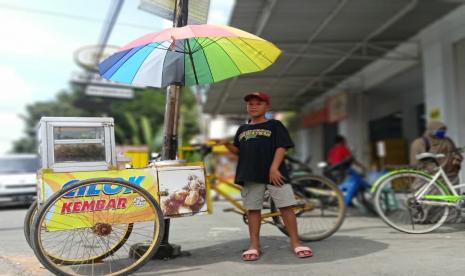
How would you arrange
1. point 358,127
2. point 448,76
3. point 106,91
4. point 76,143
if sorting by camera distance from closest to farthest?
point 76,143, point 448,76, point 358,127, point 106,91

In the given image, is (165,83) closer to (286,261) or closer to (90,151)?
(90,151)

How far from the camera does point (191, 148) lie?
6629 millimetres

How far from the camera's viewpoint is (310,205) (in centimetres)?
625

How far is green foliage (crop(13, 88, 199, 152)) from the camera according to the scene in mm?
30188

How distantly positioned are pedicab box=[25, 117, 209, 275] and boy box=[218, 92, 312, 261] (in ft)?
1.49

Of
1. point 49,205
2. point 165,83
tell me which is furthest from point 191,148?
point 49,205

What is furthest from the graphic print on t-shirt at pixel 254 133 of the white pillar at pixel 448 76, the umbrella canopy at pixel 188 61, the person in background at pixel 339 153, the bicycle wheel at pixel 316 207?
the white pillar at pixel 448 76

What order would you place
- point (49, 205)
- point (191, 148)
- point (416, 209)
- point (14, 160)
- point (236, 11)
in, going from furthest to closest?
point (14, 160) → point (236, 11) → point (191, 148) → point (416, 209) → point (49, 205)

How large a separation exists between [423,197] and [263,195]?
7.36 feet

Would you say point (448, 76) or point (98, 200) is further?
point (448, 76)

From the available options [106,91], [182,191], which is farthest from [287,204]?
[106,91]

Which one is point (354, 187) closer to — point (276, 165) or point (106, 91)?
point (276, 165)

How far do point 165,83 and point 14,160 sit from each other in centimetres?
1068

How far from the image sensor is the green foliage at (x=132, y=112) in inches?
1188
